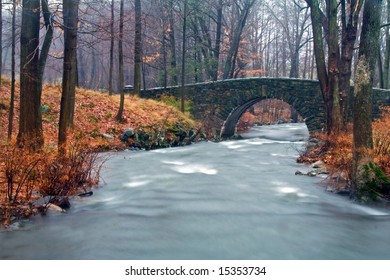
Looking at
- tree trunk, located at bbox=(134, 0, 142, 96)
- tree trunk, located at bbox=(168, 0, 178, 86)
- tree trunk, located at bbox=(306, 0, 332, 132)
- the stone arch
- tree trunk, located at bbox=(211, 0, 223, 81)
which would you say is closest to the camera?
tree trunk, located at bbox=(306, 0, 332, 132)

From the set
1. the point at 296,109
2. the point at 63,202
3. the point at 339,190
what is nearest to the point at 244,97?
the point at 296,109

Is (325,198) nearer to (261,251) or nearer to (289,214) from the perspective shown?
(289,214)

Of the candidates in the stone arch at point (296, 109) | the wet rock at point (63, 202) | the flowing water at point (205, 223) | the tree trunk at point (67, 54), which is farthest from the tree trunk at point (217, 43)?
the wet rock at point (63, 202)

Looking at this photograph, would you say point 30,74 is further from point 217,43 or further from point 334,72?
point 217,43

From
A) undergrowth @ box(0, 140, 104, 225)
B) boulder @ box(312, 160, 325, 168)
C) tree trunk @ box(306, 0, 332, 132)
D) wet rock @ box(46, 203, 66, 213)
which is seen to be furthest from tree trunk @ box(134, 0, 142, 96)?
wet rock @ box(46, 203, 66, 213)

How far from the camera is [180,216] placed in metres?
6.42

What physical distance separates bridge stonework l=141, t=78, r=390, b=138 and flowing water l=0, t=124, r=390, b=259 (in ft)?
34.1

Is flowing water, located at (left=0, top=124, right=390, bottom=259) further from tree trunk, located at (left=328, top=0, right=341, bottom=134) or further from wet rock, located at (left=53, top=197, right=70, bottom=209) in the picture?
tree trunk, located at (left=328, top=0, right=341, bottom=134)

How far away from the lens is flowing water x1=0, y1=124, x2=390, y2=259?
4.95 m

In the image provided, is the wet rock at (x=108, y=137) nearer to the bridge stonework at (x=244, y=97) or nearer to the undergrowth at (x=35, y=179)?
the undergrowth at (x=35, y=179)

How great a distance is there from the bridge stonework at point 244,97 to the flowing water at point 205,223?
10391 mm

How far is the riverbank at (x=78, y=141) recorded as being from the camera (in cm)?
595

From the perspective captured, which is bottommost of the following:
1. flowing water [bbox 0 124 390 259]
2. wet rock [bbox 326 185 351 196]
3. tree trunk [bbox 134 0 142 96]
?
flowing water [bbox 0 124 390 259]

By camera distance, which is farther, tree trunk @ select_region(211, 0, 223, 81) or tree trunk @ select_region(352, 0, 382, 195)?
tree trunk @ select_region(211, 0, 223, 81)
